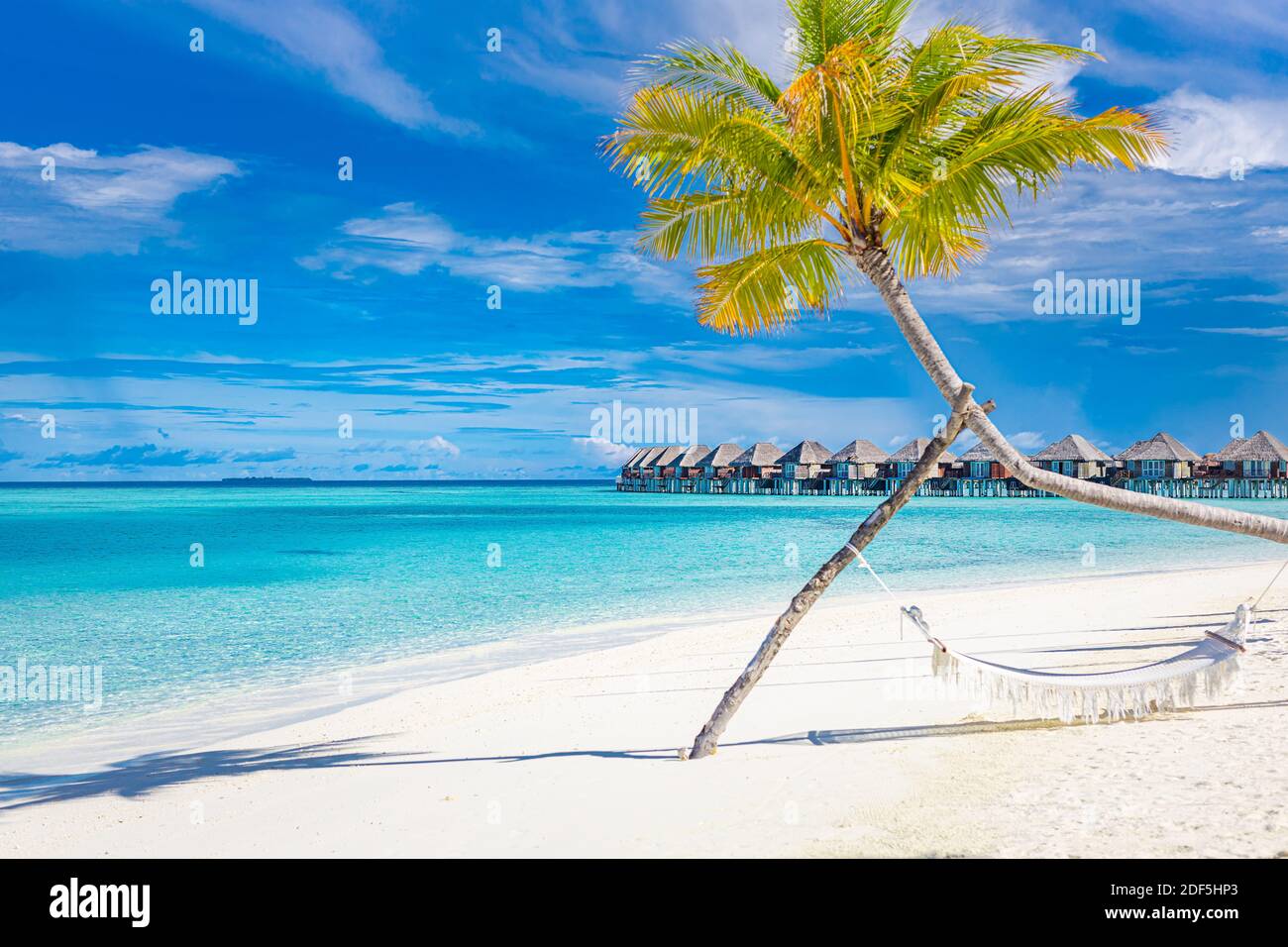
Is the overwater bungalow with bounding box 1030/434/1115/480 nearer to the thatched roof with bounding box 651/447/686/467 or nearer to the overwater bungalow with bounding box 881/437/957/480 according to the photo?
the overwater bungalow with bounding box 881/437/957/480

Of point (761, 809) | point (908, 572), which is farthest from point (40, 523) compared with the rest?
point (761, 809)

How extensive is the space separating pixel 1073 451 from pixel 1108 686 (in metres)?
53.1

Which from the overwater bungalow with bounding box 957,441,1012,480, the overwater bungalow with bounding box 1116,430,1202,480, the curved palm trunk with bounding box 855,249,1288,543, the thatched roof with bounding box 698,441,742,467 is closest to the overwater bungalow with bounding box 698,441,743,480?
the thatched roof with bounding box 698,441,742,467

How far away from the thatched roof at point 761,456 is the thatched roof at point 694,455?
29.7 feet

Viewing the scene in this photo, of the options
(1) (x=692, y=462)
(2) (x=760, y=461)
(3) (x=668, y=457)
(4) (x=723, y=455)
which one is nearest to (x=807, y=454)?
(2) (x=760, y=461)

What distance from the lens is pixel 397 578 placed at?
19.8 m

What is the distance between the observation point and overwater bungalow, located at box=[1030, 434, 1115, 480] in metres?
51.3

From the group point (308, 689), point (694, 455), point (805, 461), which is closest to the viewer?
point (308, 689)

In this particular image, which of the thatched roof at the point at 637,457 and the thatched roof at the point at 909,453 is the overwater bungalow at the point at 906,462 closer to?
the thatched roof at the point at 909,453

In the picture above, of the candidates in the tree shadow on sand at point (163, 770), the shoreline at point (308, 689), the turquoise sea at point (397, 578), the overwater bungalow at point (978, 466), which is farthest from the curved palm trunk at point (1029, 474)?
the overwater bungalow at point (978, 466)

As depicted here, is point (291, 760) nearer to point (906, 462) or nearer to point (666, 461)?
point (906, 462)
